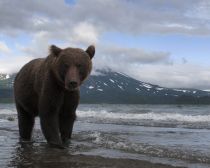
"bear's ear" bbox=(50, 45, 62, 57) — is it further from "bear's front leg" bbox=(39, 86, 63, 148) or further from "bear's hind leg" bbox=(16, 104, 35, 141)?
"bear's hind leg" bbox=(16, 104, 35, 141)

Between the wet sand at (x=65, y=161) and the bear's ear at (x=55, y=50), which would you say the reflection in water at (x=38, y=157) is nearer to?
the wet sand at (x=65, y=161)

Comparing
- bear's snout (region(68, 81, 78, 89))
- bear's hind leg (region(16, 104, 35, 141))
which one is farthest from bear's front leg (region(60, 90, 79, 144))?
bear's hind leg (region(16, 104, 35, 141))

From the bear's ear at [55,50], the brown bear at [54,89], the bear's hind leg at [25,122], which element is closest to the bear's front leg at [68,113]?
the brown bear at [54,89]

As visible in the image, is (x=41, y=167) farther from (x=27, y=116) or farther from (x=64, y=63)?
(x=27, y=116)

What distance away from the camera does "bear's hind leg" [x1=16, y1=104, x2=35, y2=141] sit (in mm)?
10789

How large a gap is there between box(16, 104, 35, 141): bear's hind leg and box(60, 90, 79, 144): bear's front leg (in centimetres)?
122

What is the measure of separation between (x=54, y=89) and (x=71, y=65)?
→ 2.67 ft

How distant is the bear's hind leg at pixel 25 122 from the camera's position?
425 inches

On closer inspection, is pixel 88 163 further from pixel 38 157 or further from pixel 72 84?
pixel 72 84

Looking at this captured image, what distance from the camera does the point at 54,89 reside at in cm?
869

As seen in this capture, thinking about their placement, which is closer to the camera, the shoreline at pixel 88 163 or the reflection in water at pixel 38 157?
the shoreline at pixel 88 163

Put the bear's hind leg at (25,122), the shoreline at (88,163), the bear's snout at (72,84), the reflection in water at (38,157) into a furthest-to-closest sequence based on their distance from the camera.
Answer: the bear's hind leg at (25,122)
the bear's snout at (72,84)
the reflection in water at (38,157)
the shoreline at (88,163)

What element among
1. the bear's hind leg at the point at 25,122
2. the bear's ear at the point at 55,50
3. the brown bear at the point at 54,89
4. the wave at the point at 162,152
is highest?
the bear's ear at the point at 55,50

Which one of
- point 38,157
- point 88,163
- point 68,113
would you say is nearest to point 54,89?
point 68,113
